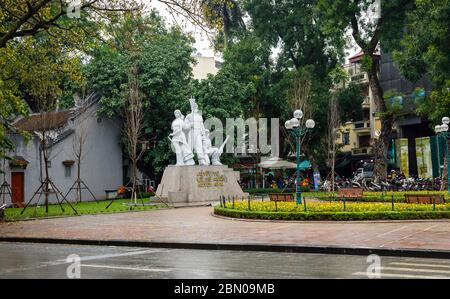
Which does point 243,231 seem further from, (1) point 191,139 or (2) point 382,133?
(2) point 382,133

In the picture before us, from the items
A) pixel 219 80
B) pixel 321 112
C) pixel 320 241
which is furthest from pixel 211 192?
pixel 320 241

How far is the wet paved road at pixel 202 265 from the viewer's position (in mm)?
9297

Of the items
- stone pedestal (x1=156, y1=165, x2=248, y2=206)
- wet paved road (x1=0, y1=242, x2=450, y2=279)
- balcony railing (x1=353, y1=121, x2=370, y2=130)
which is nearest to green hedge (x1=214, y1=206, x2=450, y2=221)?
wet paved road (x1=0, y1=242, x2=450, y2=279)

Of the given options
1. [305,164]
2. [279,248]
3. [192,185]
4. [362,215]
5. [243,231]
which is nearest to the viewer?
[279,248]

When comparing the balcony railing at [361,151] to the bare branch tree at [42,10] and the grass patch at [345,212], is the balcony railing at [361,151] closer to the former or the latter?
the grass patch at [345,212]

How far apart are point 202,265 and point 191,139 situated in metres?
21.6

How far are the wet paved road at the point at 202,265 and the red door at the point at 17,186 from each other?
23188 mm

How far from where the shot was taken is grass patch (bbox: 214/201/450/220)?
1809 cm

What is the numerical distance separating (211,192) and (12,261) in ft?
67.3

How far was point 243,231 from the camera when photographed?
53.2ft

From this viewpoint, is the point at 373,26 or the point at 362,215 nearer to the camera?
the point at 362,215

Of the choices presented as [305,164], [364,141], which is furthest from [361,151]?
[305,164]

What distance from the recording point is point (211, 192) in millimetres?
31812

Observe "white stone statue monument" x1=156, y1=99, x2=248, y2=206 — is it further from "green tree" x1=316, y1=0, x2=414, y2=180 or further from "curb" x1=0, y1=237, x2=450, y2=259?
"curb" x1=0, y1=237, x2=450, y2=259
